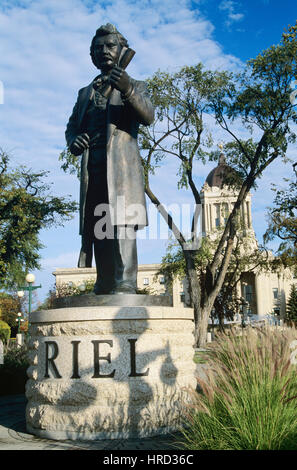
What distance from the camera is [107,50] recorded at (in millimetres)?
6055

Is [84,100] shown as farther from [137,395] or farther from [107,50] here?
[137,395]

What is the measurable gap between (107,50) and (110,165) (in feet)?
5.06

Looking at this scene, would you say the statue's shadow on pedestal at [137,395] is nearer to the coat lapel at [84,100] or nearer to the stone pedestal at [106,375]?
the stone pedestal at [106,375]

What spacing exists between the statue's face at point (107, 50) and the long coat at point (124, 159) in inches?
16.4

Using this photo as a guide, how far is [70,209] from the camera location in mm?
30953

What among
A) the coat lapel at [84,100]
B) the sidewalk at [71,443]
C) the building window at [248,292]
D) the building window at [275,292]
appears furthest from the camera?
the building window at [248,292]

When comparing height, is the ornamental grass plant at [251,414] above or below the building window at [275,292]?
below

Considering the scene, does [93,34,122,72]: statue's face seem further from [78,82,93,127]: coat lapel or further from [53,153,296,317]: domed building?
[53,153,296,317]: domed building

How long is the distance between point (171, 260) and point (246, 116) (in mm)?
17429

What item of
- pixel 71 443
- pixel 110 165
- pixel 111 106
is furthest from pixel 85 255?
pixel 71 443

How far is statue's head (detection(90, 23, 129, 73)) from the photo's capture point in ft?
19.8

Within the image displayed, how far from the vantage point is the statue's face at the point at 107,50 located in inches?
238

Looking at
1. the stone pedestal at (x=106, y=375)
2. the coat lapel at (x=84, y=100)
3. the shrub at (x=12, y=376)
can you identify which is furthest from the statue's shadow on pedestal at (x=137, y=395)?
the shrub at (x=12, y=376)
